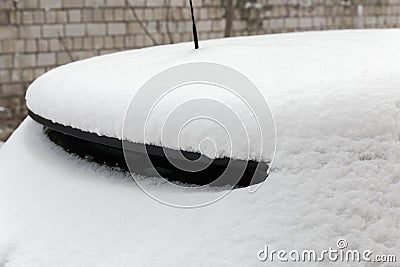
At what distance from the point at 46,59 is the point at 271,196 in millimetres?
8399

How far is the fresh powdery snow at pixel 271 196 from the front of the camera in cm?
126

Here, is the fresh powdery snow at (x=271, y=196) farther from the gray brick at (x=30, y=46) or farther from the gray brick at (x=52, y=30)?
the gray brick at (x=52, y=30)

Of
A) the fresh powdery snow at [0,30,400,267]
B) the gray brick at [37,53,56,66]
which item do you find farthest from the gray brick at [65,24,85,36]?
the fresh powdery snow at [0,30,400,267]

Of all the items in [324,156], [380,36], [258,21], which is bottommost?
[258,21]

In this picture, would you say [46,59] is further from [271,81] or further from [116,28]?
[271,81]

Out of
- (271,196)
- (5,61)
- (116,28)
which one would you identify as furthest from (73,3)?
(271,196)

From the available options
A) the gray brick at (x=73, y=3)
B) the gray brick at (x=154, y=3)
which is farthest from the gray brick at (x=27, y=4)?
the gray brick at (x=154, y=3)

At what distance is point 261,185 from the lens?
1287 mm

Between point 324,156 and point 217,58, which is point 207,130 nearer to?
point 324,156

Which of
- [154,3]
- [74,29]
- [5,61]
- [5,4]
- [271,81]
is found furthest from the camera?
[154,3]

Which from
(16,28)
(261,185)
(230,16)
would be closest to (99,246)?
(261,185)

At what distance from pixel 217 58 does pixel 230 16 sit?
892cm
